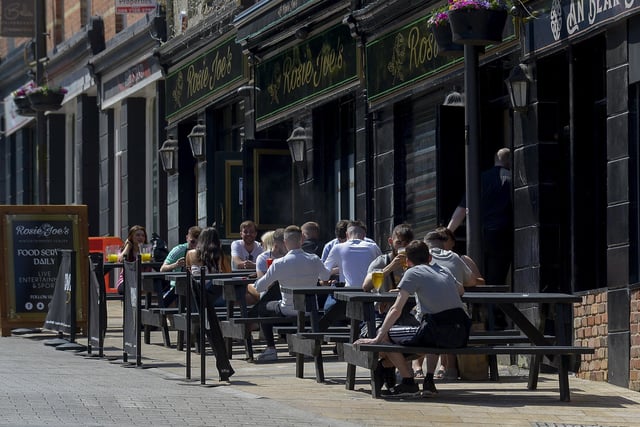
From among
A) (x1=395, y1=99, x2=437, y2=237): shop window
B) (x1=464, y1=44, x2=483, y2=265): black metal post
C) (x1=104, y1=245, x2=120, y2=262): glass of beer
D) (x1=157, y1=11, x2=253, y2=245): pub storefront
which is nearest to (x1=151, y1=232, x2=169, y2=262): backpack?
(x1=104, y1=245, x2=120, y2=262): glass of beer

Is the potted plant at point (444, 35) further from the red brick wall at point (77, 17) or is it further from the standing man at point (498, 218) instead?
the red brick wall at point (77, 17)

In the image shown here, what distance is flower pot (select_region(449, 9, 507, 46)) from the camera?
15.4 metres

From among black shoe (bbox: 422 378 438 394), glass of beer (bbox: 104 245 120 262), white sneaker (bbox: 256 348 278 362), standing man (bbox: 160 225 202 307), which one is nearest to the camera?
black shoe (bbox: 422 378 438 394)

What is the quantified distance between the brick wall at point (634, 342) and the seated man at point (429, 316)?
1.78 m

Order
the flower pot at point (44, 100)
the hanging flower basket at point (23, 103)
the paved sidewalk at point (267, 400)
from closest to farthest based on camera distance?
the paved sidewalk at point (267, 400) < the flower pot at point (44, 100) < the hanging flower basket at point (23, 103)

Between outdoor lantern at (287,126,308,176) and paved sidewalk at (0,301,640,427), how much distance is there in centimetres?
764

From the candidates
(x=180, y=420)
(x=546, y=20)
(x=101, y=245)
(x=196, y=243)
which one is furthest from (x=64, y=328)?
(x=101, y=245)

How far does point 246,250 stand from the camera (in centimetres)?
2095

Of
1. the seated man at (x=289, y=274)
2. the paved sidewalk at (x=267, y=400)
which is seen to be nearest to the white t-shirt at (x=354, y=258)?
the seated man at (x=289, y=274)

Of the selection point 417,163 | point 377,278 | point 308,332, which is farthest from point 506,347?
point 417,163

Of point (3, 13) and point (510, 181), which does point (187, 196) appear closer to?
point (3, 13)

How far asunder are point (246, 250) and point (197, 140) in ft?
25.3

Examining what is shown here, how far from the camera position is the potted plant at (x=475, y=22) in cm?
1542

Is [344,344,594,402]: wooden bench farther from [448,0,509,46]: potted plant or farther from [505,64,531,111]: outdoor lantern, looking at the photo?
[505,64,531,111]: outdoor lantern
